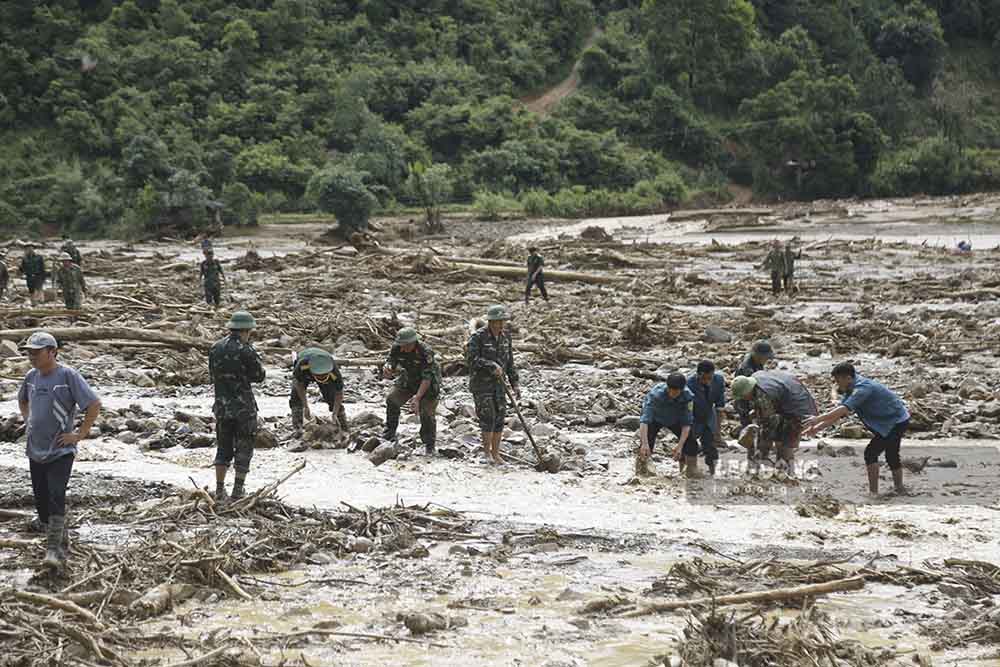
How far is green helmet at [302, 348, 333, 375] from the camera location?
411 inches

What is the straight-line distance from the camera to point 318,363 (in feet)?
34.3

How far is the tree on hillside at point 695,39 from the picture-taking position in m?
68.8

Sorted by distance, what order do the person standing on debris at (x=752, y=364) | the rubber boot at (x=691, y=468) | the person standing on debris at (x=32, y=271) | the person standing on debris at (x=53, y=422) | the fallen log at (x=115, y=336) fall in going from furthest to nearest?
1. the person standing on debris at (x=32, y=271)
2. the fallen log at (x=115, y=336)
3. the person standing on debris at (x=752, y=364)
4. the rubber boot at (x=691, y=468)
5. the person standing on debris at (x=53, y=422)

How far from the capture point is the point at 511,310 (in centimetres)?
2039

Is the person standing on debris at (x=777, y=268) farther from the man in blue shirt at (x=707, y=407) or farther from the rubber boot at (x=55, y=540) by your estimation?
the rubber boot at (x=55, y=540)

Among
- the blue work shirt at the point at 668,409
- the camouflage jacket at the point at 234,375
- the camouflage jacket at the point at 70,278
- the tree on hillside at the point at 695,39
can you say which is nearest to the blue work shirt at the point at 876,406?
the blue work shirt at the point at 668,409

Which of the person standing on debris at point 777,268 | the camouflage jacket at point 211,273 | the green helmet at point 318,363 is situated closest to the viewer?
the green helmet at point 318,363

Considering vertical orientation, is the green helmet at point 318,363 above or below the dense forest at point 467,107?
below

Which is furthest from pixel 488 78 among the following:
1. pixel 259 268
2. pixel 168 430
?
pixel 168 430

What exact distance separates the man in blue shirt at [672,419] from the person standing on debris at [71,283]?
11780mm

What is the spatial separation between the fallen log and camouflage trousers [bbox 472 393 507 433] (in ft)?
22.4

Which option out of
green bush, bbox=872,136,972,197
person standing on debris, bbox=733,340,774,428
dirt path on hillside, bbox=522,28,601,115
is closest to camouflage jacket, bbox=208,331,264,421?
person standing on debris, bbox=733,340,774,428

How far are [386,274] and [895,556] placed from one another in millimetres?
19240

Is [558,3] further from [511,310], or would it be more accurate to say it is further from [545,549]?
[545,549]
